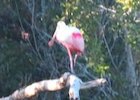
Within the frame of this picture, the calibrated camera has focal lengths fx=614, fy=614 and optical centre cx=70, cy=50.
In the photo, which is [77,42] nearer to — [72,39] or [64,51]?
[72,39]

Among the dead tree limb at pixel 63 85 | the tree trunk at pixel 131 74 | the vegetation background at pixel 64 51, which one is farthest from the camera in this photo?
the tree trunk at pixel 131 74

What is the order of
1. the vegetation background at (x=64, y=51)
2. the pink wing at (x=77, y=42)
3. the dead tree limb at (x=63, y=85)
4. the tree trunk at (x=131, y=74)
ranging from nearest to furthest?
1. the dead tree limb at (x=63, y=85)
2. the pink wing at (x=77, y=42)
3. the vegetation background at (x=64, y=51)
4. the tree trunk at (x=131, y=74)

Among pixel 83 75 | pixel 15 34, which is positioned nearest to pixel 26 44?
pixel 15 34

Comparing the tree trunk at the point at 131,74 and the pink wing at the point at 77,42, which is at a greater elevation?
the pink wing at the point at 77,42

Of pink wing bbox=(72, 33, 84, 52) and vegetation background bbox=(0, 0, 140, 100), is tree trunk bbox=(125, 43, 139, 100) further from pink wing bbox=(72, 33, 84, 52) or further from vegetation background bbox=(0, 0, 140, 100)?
pink wing bbox=(72, 33, 84, 52)

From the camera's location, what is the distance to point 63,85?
409 cm

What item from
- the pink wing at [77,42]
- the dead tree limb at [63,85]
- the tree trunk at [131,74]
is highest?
the pink wing at [77,42]

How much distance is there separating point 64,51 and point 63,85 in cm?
276

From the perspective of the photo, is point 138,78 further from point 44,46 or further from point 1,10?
point 1,10

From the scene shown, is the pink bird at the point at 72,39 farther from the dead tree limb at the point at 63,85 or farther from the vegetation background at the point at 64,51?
the vegetation background at the point at 64,51

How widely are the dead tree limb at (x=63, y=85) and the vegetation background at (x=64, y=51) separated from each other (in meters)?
1.42

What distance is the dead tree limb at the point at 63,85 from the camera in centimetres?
393

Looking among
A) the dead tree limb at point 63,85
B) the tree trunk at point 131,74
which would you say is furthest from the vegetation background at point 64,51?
the dead tree limb at point 63,85

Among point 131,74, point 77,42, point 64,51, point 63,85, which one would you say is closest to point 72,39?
point 77,42
